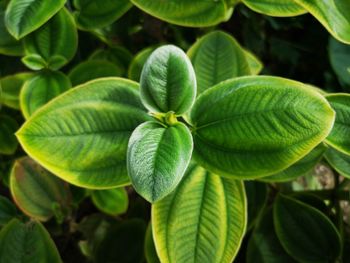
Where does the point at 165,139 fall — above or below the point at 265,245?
above

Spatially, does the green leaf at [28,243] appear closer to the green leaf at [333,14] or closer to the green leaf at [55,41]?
the green leaf at [55,41]

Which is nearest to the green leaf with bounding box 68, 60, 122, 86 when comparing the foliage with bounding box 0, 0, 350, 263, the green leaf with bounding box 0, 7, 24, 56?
the foliage with bounding box 0, 0, 350, 263

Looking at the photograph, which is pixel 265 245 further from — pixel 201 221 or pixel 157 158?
pixel 157 158

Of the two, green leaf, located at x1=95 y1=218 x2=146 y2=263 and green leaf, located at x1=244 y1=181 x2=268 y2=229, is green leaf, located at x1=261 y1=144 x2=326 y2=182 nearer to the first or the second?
green leaf, located at x1=244 y1=181 x2=268 y2=229

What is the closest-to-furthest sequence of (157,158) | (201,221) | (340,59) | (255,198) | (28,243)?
(157,158), (201,221), (28,243), (255,198), (340,59)

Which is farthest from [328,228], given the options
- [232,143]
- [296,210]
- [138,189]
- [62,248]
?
[62,248]

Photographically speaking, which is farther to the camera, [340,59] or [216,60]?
[340,59]

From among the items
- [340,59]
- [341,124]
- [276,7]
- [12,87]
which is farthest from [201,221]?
[340,59]

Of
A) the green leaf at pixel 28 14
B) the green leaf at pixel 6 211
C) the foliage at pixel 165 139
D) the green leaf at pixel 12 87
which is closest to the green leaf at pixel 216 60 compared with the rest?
the foliage at pixel 165 139
